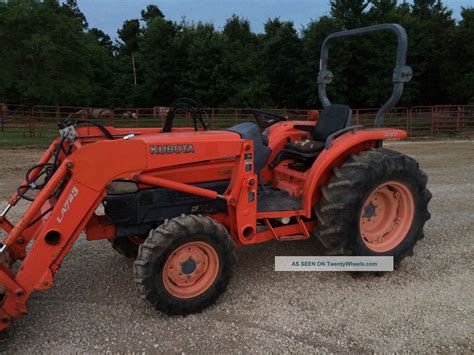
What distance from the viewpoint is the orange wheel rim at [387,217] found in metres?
4.03

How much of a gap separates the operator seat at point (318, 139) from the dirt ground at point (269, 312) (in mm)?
924

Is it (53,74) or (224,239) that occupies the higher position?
(53,74)

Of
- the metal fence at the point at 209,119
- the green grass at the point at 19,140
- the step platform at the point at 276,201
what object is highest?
the metal fence at the point at 209,119

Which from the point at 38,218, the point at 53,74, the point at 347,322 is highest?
the point at 53,74

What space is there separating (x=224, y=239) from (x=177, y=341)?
759 mm

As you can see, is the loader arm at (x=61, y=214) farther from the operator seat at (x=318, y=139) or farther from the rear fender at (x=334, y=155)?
the operator seat at (x=318, y=139)

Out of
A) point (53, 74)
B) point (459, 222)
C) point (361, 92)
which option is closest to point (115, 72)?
point (53, 74)

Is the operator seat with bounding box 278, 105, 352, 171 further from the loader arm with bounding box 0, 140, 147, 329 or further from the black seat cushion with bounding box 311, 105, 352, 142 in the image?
the loader arm with bounding box 0, 140, 147, 329

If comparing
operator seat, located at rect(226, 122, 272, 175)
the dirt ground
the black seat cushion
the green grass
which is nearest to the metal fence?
the green grass

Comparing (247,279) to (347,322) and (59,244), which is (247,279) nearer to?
(347,322)

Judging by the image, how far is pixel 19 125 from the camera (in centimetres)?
1612

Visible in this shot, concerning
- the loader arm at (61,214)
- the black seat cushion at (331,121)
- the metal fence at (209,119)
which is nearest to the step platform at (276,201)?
the black seat cushion at (331,121)

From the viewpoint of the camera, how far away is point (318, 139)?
4.52 metres

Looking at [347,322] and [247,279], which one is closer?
[347,322]
